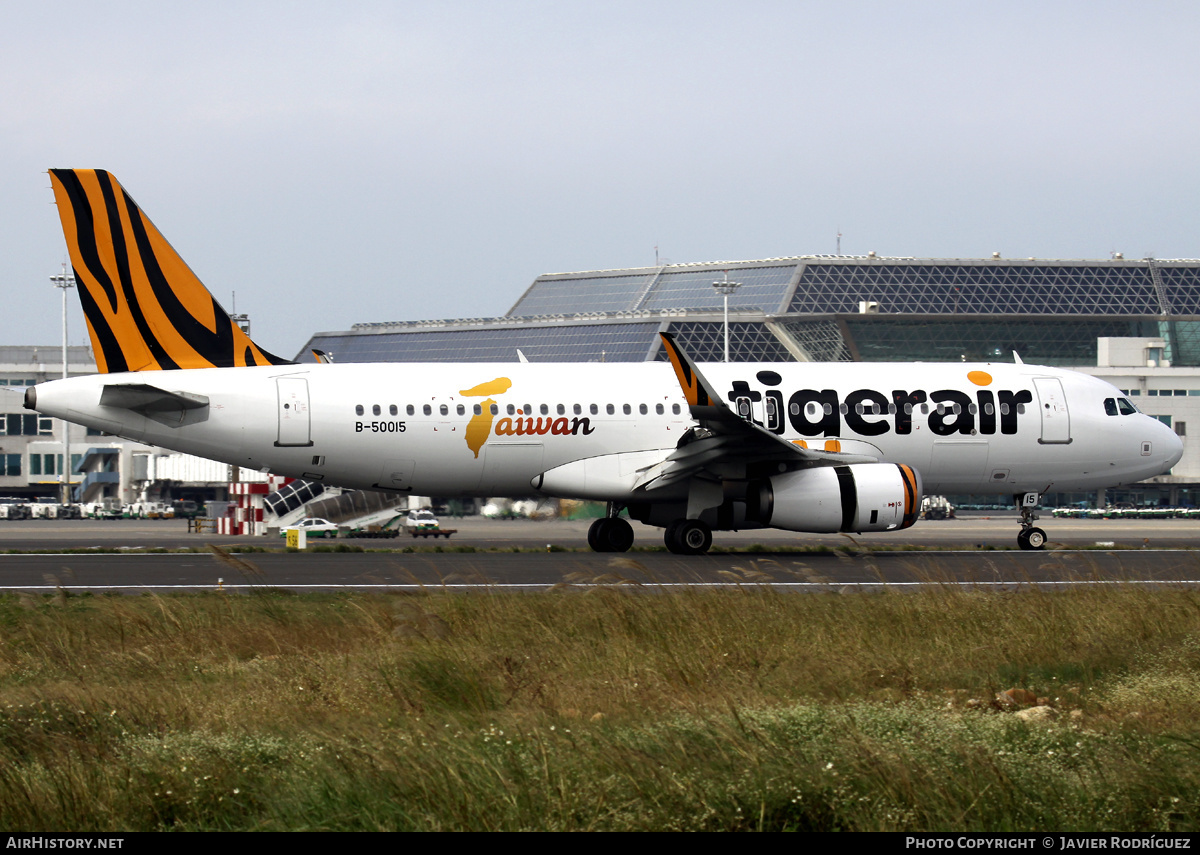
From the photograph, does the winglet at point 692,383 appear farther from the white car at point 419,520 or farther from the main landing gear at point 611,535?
the white car at point 419,520

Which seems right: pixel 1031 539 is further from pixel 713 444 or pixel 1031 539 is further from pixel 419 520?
A: pixel 419 520

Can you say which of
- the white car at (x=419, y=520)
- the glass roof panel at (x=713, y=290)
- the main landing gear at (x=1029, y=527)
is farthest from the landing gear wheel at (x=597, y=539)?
the glass roof panel at (x=713, y=290)

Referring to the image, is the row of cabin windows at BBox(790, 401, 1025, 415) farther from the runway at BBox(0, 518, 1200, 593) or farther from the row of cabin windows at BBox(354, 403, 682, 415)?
the runway at BBox(0, 518, 1200, 593)

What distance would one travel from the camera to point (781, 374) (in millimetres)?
26328

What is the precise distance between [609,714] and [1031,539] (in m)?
21.7

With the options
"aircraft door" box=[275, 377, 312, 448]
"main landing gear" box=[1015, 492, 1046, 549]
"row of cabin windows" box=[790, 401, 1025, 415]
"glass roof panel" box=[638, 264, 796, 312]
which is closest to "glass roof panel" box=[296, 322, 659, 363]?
"glass roof panel" box=[638, 264, 796, 312]

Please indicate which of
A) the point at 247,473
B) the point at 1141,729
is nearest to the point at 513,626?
the point at 1141,729

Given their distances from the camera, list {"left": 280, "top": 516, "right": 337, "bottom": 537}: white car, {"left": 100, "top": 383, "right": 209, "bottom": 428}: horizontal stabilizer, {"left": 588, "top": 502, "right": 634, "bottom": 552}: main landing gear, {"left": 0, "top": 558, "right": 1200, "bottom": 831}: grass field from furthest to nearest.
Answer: {"left": 280, "top": 516, "right": 337, "bottom": 537}: white car → {"left": 588, "top": 502, "right": 634, "bottom": 552}: main landing gear → {"left": 100, "top": 383, "right": 209, "bottom": 428}: horizontal stabilizer → {"left": 0, "top": 558, "right": 1200, "bottom": 831}: grass field

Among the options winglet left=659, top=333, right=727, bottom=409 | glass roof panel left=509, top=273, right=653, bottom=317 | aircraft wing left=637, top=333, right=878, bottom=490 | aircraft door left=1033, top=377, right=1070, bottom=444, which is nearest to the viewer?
winglet left=659, top=333, right=727, bottom=409

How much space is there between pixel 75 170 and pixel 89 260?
1.82m

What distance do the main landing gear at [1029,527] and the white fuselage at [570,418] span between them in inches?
12.1

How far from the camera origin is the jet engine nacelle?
23250mm

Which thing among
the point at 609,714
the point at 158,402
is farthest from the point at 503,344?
the point at 609,714

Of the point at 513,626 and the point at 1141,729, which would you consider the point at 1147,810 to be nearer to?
the point at 1141,729
